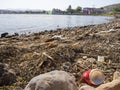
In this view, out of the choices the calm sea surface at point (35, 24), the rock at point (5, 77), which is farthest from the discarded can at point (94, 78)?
the calm sea surface at point (35, 24)

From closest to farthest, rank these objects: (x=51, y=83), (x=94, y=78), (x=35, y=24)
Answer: (x=51, y=83) < (x=94, y=78) < (x=35, y=24)

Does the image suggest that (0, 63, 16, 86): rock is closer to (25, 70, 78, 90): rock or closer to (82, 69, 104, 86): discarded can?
(82, 69, 104, 86): discarded can

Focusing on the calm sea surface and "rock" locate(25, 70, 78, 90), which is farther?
the calm sea surface

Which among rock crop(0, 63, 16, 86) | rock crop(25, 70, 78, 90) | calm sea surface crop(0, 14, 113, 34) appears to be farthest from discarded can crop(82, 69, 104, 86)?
calm sea surface crop(0, 14, 113, 34)

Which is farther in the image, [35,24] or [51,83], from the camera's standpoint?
[35,24]

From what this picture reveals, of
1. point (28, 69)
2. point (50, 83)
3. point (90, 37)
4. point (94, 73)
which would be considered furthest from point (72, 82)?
point (90, 37)

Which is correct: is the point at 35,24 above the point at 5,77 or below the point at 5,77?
below

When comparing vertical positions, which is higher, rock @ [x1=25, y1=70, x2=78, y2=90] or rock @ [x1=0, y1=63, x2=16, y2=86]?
rock @ [x1=25, y1=70, x2=78, y2=90]

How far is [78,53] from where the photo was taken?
412 inches

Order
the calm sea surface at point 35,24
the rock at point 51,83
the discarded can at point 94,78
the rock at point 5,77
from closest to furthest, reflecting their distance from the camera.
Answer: the rock at point 51,83, the discarded can at point 94,78, the rock at point 5,77, the calm sea surface at point 35,24

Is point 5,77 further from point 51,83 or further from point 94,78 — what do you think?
point 51,83

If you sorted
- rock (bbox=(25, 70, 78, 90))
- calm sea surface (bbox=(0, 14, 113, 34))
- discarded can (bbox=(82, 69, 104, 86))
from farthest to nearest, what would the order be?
calm sea surface (bbox=(0, 14, 113, 34)) < discarded can (bbox=(82, 69, 104, 86)) < rock (bbox=(25, 70, 78, 90))

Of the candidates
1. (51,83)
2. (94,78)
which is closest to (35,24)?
(94,78)

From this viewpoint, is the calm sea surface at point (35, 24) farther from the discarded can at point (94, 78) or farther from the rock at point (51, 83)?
the rock at point (51, 83)
